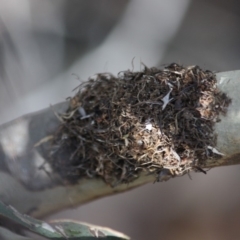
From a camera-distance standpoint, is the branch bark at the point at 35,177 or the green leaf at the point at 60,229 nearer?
the green leaf at the point at 60,229

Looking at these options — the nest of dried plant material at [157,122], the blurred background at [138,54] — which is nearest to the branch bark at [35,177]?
the nest of dried plant material at [157,122]

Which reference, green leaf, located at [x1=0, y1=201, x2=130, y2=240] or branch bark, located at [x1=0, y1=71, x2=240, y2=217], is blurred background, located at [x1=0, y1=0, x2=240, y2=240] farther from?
green leaf, located at [x1=0, y1=201, x2=130, y2=240]

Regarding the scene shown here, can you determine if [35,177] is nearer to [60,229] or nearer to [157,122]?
[60,229]

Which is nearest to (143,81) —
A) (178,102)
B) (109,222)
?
(178,102)

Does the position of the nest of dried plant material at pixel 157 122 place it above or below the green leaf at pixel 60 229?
above

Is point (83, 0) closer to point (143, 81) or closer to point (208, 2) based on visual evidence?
point (208, 2)

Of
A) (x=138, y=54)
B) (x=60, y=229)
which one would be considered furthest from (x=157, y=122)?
(x=138, y=54)

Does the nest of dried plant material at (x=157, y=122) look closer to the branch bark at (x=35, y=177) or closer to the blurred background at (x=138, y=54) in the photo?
the branch bark at (x=35, y=177)
